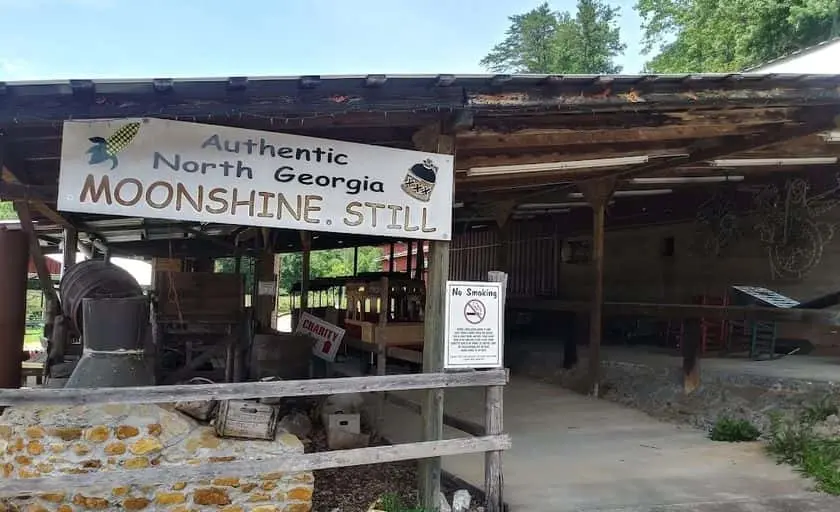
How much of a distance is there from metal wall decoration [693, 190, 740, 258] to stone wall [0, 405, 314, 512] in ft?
26.9

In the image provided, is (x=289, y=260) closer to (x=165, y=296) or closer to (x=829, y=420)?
(x=165, y=296)

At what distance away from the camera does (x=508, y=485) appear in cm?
539

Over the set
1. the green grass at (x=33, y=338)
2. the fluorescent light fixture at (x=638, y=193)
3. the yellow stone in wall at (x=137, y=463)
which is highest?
the fluorescent light fixture at (x=638, y=193)

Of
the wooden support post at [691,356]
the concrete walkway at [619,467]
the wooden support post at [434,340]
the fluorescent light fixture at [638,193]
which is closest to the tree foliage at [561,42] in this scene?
the fluorescent light fixture at [638,193]

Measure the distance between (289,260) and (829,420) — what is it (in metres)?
29.9

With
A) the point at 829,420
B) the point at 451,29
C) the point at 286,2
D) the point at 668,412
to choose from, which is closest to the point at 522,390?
the point at 668,412

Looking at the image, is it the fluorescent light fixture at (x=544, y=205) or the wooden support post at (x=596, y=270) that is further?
the fluorescent light fixture at (x=544, y=205)

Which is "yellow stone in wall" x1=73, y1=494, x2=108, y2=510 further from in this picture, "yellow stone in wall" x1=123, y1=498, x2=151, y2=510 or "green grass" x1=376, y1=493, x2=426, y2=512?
"green grass" x1=376, y1=493, x2=426, y2=512

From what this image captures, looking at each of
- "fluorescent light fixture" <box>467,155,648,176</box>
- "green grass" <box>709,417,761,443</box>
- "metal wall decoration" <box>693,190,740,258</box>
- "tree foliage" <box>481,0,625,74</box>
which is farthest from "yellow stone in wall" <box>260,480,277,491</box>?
"tree foliage" <box>481,0,625,74</box>

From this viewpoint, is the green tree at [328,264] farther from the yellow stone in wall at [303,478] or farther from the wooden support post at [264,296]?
the yellow stone in wall at [303,478]

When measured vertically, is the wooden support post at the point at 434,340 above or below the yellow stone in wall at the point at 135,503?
above

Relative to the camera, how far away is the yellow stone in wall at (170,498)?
4578mm

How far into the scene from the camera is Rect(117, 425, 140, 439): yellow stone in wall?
462 cm

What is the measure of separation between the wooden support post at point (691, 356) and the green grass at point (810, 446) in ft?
3.98
